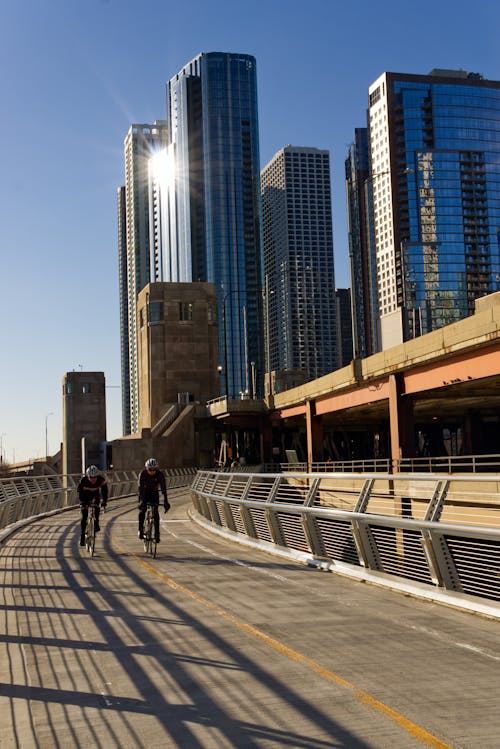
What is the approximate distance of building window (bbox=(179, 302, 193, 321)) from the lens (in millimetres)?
119750

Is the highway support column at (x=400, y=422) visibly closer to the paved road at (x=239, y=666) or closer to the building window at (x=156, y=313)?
the paved road at (x=239, y=666)

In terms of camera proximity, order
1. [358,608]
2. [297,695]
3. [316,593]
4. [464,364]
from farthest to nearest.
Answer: [464,364]
[316,593]
[358,608]
[297,695]

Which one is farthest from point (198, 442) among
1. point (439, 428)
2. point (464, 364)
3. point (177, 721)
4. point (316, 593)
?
point (177, 721)

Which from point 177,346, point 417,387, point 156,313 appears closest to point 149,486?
point 417,387

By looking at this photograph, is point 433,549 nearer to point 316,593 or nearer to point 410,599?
point 410,599

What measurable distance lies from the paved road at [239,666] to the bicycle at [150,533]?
3.61 meters

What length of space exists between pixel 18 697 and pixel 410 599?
6.42 meters

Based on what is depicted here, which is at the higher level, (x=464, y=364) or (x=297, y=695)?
(x=464, y=364)

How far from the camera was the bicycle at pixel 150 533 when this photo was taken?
1914cm

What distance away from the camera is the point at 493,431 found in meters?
105

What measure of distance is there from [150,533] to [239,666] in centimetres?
1073

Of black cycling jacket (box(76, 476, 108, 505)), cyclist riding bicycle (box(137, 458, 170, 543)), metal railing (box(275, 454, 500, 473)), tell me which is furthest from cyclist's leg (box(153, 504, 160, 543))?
metal railing (box(275, 454, 500, 473))

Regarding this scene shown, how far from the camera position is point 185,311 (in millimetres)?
120000

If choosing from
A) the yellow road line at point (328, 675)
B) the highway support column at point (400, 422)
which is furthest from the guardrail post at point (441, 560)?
the highway support column at point (400, 422)
